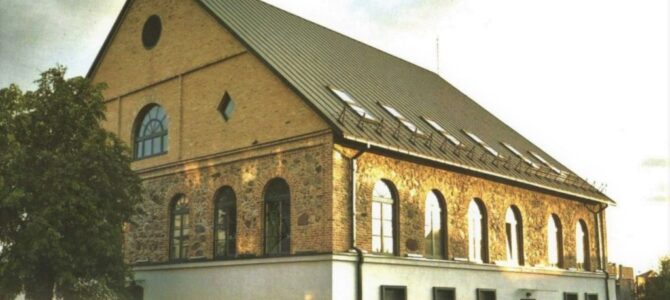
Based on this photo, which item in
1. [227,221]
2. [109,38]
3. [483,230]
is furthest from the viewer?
[109,38]

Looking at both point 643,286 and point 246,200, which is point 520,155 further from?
point 643,286

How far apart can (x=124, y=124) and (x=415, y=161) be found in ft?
37.5

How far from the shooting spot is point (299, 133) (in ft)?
72.7

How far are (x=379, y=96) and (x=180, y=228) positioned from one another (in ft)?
27.0

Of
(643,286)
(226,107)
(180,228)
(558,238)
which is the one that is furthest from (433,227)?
(643,286)

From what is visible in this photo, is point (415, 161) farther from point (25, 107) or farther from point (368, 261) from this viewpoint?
point (25, 107)

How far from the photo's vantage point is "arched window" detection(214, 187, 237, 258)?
23984 mm

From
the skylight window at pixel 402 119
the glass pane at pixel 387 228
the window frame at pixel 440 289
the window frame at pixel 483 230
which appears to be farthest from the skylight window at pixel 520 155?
the glass pane at pixel 387 228

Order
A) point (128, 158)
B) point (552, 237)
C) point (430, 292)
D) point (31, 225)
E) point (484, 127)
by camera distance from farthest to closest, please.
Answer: point (484, 127) → point (552, 237) → point (430, 292) → point (128, 158) → point (31, 225)

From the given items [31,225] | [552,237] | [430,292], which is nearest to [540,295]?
[552,237]

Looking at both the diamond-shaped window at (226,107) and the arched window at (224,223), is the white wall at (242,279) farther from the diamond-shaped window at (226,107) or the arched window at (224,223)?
the diamond-shaped window at (226,107)

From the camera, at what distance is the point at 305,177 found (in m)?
21.9

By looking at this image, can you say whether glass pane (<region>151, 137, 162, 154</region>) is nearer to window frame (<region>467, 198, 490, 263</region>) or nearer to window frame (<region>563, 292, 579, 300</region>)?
window frame (<region>467, 198, 490, 263</region>)

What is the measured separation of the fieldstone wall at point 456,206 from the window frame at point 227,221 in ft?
14.0
